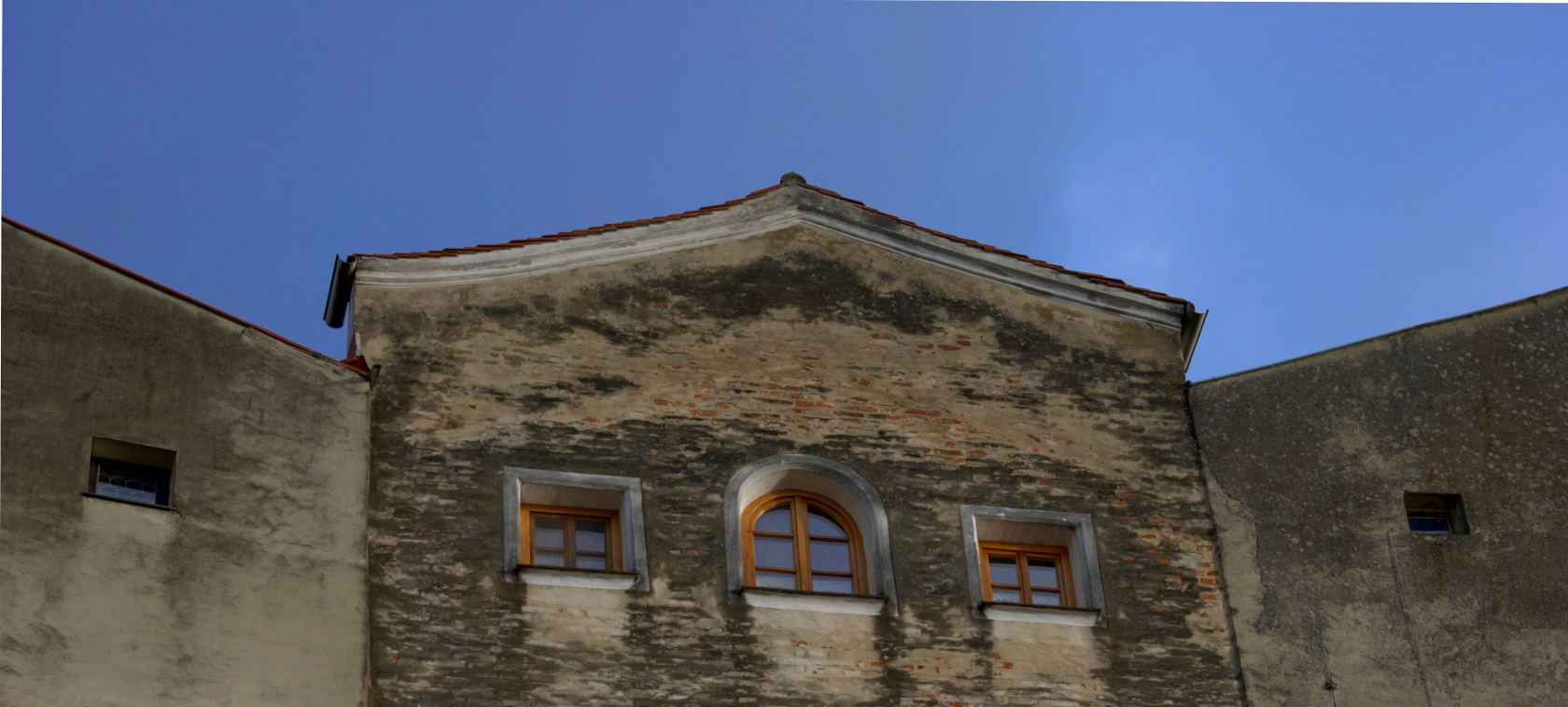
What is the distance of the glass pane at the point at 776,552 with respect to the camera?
45.6 ft

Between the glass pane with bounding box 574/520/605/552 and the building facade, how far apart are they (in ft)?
0.08

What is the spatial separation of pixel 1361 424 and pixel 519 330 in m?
6.90

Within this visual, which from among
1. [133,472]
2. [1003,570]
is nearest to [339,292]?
[133,472]

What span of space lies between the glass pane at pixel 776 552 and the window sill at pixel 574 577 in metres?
1.18

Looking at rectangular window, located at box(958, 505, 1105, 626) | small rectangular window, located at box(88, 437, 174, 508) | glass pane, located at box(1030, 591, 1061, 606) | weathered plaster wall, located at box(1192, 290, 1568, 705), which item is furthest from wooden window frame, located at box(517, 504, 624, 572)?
weathered plaster wall, located at box(1192, 290, 1568, 705)

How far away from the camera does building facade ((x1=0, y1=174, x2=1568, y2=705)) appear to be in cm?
1213

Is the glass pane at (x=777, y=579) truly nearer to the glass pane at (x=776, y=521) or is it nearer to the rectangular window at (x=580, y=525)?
the glass pane at (x=776, y=521)

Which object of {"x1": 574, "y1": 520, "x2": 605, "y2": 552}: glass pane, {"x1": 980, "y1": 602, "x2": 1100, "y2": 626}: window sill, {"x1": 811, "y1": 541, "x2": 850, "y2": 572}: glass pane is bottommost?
{"x1": 980, "y1": 602, "x2": 1100, "y2": 626}: window sill

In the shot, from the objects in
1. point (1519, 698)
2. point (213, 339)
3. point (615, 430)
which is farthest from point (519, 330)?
point (1519, 698)

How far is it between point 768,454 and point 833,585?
1118 millimetres

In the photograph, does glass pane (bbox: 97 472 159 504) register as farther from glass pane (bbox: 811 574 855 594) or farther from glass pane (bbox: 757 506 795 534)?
glass pane (bbox: 811 574 855 594)

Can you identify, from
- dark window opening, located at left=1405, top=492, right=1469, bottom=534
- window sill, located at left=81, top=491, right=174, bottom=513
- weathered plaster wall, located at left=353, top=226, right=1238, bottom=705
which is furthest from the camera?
dark window opening, located at left=1405, top=492, right=1469, bottom=534

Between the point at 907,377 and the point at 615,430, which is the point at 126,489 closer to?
the point at 615,430

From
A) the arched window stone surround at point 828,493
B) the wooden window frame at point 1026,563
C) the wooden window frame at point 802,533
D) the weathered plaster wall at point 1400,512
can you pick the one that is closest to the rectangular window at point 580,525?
the arched window stone surround at point 828,493
